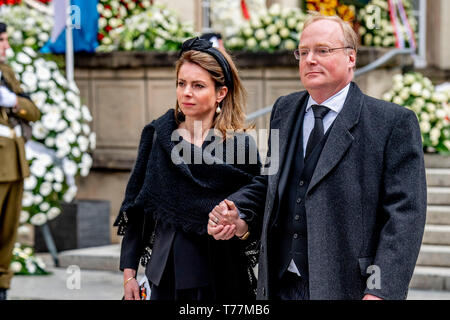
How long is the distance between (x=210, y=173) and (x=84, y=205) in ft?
16.0

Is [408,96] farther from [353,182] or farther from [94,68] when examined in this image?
[353,182]

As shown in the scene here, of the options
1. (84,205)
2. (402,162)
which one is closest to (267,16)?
(84,205)

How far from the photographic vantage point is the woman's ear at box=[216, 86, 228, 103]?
356 centimetres

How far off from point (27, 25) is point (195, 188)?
6706 millimetres

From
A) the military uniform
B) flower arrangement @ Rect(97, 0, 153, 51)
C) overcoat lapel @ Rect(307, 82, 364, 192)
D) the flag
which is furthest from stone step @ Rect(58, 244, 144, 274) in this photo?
overcoat lapel @ Rect(307, 82, 364, 192)

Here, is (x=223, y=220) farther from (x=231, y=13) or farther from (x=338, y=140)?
(x=231, y=13)

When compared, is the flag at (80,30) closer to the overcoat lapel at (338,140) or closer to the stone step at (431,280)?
the stone step at (431,280)

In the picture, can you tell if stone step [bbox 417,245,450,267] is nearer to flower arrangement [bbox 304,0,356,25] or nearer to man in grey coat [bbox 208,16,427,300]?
flower arrangement [bbox 304,0,356,25]

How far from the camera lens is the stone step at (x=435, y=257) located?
6.84 metres

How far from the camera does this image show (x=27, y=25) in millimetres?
9516

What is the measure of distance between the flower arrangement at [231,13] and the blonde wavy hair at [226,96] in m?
5.47

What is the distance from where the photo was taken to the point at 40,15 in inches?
389

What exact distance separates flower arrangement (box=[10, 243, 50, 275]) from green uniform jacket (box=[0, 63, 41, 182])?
1.34 metres

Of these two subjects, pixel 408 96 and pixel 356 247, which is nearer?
pixel 356 247
